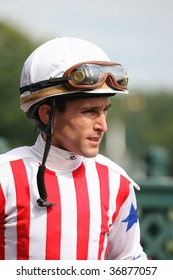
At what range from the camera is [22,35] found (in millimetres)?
71125

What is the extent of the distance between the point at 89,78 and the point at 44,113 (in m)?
0.31

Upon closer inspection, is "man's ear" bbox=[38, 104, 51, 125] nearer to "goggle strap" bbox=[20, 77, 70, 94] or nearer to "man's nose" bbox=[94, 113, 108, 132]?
"goggle strap" bbox=[20, 77, 70, 94]

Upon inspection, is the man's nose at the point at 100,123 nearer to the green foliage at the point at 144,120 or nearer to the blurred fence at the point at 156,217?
the blurred fence at the point at 156,217

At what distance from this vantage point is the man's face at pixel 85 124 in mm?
3604

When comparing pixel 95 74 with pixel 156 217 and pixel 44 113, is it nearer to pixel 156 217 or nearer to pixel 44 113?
pixel 44 113

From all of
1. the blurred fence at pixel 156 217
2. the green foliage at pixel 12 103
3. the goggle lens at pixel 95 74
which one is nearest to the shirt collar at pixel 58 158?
the goggle lens at pixel 95 74

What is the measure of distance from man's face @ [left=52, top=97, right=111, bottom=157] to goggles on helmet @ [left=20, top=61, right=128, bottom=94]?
0.08 meters

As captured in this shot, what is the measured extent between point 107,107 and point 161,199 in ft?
11.8

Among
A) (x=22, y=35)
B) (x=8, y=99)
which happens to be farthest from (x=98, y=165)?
(x=22, y=35)

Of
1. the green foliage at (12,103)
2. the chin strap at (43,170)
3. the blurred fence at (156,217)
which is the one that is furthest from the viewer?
the green foliage at (12,103)

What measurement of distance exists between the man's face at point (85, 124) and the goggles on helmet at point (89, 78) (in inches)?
3.3

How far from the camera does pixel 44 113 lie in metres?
3.72

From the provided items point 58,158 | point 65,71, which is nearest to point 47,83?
point 65,71
